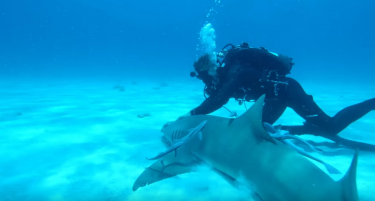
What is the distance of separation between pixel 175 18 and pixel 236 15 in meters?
34.5

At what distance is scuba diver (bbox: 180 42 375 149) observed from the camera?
3.91 m

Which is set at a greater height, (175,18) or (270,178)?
(175,18)

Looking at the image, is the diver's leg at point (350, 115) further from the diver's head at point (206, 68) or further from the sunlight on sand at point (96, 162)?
the diver's head at point (206, 68)

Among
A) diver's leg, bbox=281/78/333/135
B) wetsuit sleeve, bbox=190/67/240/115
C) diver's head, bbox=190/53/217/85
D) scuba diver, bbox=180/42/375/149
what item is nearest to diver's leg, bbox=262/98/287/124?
scuba diver, bbox=180/42/375/149

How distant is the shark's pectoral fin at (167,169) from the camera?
7.97ft

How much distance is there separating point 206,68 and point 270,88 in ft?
4.33

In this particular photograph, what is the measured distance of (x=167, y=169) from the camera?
8.43 feet

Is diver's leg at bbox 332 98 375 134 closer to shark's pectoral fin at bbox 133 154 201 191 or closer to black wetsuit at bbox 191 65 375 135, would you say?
black wetsuit at bbox 191 65 375 135

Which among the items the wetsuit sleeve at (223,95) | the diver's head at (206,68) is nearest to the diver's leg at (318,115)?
the wetsuit sleeve at (223,95)

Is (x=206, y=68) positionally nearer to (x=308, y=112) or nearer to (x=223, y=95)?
(x=223, y=95)

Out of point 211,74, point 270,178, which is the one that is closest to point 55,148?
point 211,74

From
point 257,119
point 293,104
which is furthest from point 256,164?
point 293,104

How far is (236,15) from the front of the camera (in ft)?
320

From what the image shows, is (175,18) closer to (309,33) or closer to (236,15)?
(236,15)
